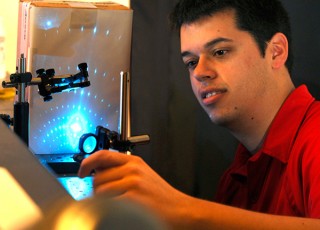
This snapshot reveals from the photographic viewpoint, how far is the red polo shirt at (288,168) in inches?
37.4

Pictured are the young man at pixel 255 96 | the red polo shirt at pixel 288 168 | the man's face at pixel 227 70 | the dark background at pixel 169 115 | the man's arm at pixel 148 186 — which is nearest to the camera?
the man's arm at pixel 148 186

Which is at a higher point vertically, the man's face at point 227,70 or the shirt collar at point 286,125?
the man's face at point 227,70

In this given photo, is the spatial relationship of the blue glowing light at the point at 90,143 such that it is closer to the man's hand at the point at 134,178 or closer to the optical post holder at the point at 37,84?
the optical post holder at the point at 37,84

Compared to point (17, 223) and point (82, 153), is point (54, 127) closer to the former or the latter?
point (82, 153)

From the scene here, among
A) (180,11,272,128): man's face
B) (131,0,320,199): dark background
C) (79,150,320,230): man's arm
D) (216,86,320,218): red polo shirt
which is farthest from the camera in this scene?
(131,0,320,199): dark background

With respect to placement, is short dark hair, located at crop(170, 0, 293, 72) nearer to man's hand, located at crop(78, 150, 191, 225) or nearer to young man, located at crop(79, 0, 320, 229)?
young man, located at crop(79, 0, 320, 229)

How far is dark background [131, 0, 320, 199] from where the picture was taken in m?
1.85

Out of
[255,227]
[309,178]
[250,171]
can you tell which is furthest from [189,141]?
[255,227]

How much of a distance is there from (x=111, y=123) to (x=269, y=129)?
2.06ft

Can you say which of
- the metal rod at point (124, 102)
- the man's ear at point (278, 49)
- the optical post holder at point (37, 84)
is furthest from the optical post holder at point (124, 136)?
the man's ear at point (278, 49)

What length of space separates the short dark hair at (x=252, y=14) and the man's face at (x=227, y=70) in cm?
2

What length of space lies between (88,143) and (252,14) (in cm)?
58

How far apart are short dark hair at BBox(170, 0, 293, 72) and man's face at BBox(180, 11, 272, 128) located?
17mm

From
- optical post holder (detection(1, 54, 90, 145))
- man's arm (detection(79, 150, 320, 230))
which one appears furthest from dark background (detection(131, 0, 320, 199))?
man's arm (detection(79, 150, 320, 230))
